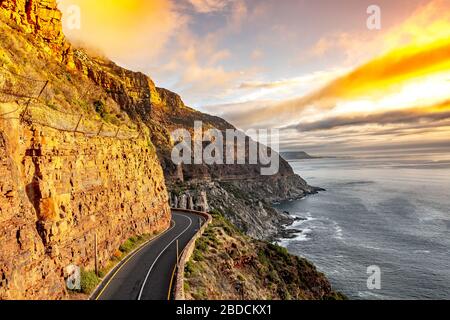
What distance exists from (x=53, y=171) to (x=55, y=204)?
8.25 feet

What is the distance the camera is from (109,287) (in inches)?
1165

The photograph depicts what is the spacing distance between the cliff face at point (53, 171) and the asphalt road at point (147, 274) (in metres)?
2.46

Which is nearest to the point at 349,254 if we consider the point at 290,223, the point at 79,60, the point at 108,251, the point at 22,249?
the point at 290,223

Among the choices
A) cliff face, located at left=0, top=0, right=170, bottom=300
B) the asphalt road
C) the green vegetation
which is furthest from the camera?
the asphalt road

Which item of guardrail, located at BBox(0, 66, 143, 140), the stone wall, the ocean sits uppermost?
guardrail, located at BBox(0, 66, 143, 140)

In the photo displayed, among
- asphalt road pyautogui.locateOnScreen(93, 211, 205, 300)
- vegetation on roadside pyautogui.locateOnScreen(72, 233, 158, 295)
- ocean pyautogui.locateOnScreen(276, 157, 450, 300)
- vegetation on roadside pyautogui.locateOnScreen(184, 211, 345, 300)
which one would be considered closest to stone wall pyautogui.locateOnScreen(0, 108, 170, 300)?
vegetation on roadside pyautogui.locateOnScreen(72, 233, 158, 295)

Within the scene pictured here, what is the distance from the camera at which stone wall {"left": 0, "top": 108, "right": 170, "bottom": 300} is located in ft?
63.9

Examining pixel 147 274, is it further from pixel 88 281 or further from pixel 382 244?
pixel 382 244

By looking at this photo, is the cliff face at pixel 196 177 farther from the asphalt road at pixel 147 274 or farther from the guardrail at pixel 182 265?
the asphalt road at pixel 147 274

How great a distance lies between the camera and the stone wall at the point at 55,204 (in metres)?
19.5

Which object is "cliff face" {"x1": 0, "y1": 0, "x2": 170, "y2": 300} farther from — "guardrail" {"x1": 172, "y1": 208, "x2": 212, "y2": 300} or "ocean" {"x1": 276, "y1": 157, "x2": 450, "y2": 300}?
"ocean" {"x1": 276, "y1": 157, "x2": 450, "y2": 300}

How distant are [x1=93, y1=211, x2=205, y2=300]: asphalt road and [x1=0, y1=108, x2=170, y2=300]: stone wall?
2.57 m

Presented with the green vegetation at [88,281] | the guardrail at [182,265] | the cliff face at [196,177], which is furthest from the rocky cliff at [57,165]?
the cliff face at [196,177]

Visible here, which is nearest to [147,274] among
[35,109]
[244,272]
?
[35,109]
